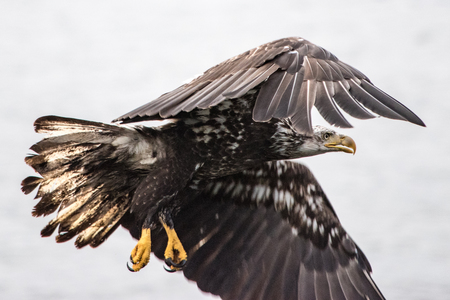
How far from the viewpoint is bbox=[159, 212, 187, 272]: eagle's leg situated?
5.27m

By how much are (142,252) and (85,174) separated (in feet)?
2.53

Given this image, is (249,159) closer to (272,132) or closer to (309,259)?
(272,132)

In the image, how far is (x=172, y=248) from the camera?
5.27 meters

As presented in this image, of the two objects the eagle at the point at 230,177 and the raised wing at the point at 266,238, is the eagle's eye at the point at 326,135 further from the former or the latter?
the raised wing at the point at 266,238

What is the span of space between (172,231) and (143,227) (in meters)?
0.26

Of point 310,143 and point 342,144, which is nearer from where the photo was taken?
point 310,143

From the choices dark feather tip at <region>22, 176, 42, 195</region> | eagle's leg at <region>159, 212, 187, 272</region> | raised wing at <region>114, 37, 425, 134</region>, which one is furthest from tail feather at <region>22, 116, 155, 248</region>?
raised wing at <region>114, 37, 425, 134</region>

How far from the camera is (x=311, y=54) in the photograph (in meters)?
4.38

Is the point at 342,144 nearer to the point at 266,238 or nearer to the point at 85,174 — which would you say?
the point at 266,238

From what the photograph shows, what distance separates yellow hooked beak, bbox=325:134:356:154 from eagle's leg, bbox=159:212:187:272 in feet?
4.69

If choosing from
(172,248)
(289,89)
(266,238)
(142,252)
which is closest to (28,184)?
(142,252)

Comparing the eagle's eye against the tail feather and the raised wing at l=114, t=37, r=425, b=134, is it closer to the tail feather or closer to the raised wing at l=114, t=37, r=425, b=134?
the raised wing at l=114, t=37, r=425, b=134

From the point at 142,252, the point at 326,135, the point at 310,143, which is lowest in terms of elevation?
the point at 142,252

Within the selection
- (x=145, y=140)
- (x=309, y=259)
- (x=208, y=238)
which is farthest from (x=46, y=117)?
(x=309, y=259)
